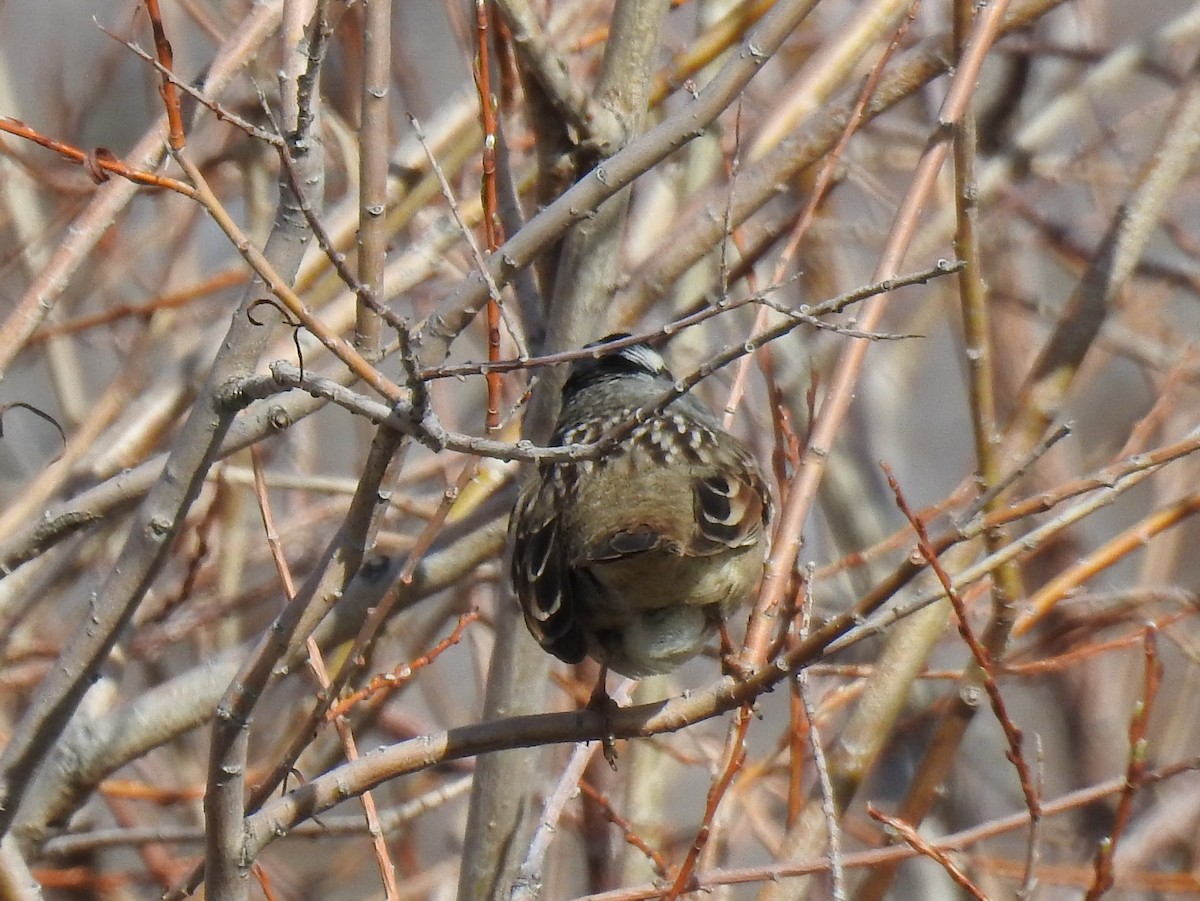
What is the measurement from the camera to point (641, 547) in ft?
9.35

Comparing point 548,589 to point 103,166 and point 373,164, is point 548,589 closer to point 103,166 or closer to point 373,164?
point 373,164

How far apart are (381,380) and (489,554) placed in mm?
1786

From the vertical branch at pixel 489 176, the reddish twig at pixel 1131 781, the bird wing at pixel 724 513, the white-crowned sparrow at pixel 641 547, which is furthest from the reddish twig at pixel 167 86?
the reddish twig at pixel 1131 781

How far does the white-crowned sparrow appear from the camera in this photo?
3020mm

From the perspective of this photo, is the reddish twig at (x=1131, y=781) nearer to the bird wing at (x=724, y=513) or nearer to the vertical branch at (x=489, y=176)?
the bird wing at (x=724, y=513)

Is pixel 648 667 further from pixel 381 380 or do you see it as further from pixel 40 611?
pixel 40 611

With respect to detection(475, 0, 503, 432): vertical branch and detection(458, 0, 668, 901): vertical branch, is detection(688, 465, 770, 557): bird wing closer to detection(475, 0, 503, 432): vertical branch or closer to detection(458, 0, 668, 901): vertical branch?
detection(475, 0, 503, 432): vertical branch

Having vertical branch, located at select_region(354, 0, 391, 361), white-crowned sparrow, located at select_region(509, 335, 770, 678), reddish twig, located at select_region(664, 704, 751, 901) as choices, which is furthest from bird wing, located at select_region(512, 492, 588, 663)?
vertical branch, located at select_region(354, 0, 391, 361)

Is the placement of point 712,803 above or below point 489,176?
below

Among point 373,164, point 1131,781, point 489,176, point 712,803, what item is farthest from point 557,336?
point 1131,781

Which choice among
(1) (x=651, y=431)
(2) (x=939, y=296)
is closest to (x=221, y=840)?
(1) (x=651, y=431)

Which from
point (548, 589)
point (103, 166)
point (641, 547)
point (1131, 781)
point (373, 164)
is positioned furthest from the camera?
point (548, 589)

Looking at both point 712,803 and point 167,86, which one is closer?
point 167,86

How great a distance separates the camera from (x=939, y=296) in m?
6.17
